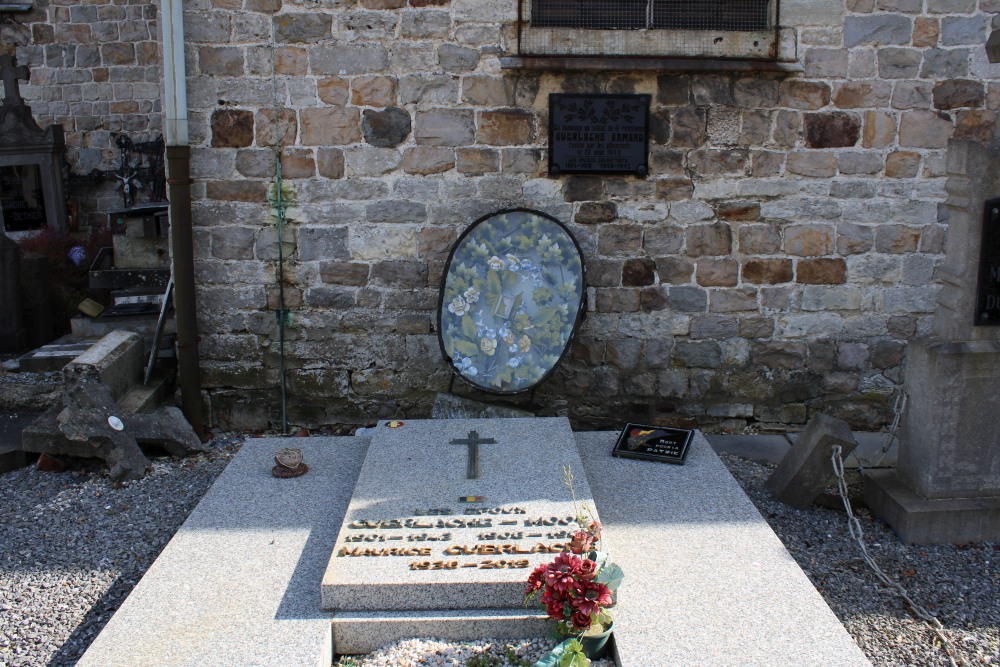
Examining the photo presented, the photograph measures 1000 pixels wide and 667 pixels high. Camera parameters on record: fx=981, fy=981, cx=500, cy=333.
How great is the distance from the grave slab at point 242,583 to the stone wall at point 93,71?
675 cm

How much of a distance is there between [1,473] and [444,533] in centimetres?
298

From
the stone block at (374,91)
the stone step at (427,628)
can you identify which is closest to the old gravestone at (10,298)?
the stone block at (374,91)

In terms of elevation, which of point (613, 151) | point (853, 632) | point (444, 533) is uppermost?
point (613, 151)

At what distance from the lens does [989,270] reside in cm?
460

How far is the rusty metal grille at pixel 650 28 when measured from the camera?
5820mm

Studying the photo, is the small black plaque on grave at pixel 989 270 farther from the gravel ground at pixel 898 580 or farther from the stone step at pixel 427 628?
the stone step at pixel 427 628

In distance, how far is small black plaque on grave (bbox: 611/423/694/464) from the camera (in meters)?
5.18

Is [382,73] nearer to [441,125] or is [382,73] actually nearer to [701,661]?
[441,125]

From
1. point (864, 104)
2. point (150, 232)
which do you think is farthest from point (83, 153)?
point (864, 104)

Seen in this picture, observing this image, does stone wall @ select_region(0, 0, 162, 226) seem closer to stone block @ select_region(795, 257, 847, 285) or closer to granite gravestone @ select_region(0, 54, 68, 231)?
granite gravestone @ select_region(0, 54, 68, 231)

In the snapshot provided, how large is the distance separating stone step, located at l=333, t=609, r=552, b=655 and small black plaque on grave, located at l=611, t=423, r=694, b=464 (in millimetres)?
1711

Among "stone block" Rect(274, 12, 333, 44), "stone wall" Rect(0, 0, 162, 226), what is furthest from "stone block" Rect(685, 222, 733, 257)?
"stone wall" Rect(0, 0, 162, 226)

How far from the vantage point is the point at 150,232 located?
7266mm

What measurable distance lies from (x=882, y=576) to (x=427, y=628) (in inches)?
83.2
